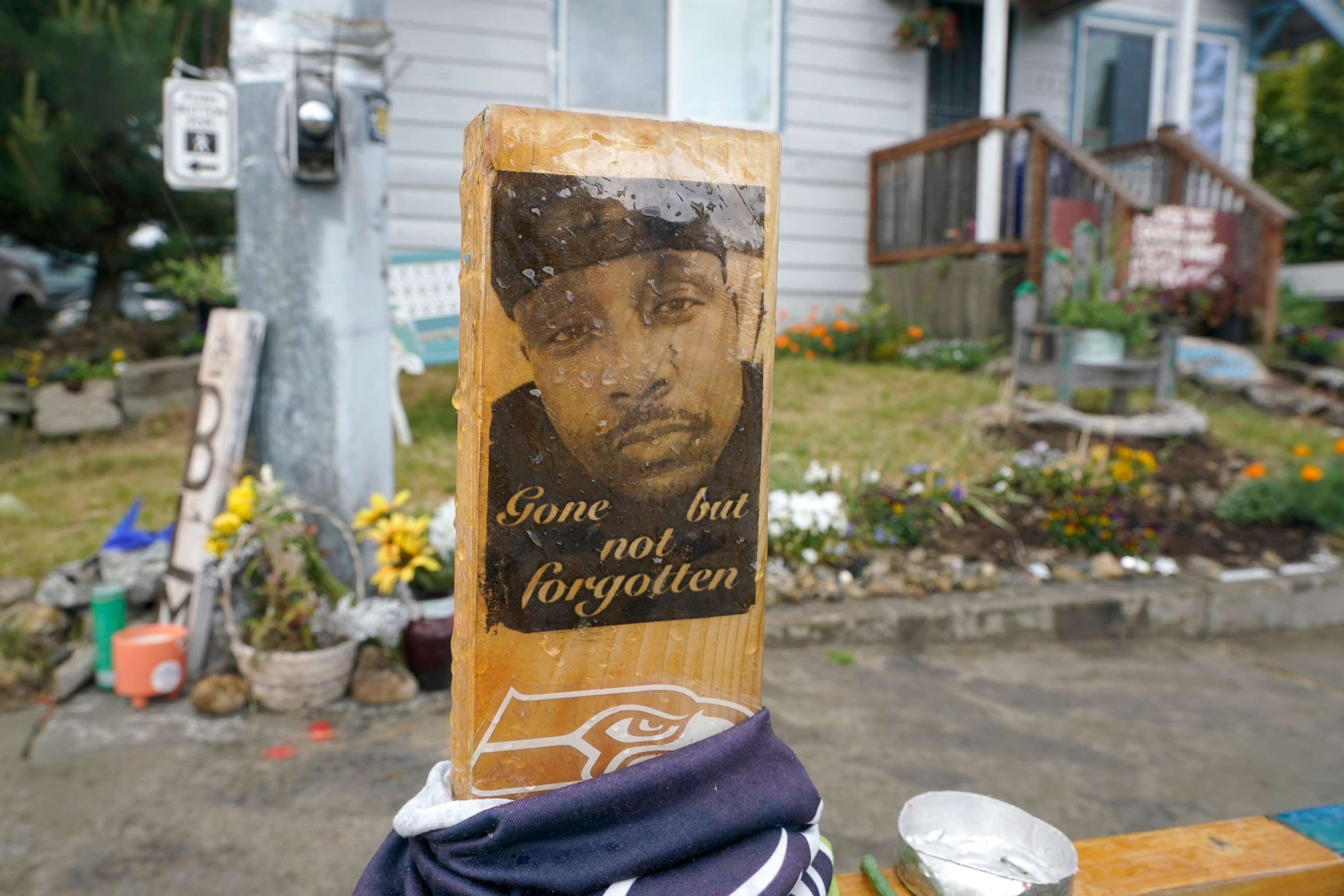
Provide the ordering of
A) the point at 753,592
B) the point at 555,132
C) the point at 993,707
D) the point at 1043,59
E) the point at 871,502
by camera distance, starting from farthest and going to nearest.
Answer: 1. the point at 1043,59
2. the point at 871,502
3. the point at 993,707
4. the point at 753,592
5. the point at 555,132

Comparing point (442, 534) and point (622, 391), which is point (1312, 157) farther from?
point (622, 391)

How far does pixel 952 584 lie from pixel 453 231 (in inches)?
214

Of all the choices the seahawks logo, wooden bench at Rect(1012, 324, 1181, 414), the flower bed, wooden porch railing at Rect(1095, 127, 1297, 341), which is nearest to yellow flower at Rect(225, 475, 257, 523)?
the flower bed

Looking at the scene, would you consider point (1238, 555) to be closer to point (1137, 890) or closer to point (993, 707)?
point (993, 707)

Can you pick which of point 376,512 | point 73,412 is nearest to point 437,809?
point 376,512

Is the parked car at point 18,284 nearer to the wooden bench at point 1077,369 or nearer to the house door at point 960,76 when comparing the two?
the wooden bench at point 1077,369

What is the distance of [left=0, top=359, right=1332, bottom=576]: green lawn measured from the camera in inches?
187

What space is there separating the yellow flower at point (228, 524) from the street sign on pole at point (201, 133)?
1221 millimetres

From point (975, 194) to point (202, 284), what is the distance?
629 centimetres

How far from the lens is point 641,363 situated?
104cm

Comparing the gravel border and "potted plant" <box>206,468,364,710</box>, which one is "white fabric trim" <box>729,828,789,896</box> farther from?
the gravel border

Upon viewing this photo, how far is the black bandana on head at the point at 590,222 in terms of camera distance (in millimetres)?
978

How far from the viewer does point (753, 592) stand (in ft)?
3.73

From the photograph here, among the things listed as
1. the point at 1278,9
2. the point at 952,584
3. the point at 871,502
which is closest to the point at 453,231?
the point at 871,502
